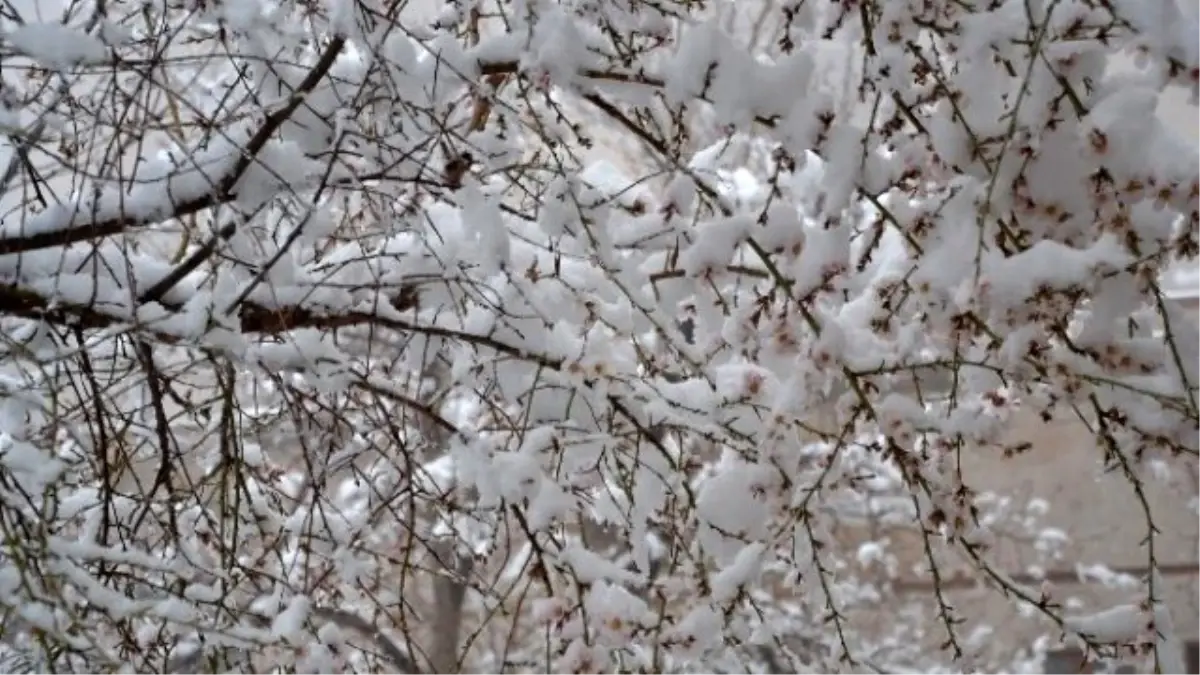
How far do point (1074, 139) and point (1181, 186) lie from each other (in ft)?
0.61

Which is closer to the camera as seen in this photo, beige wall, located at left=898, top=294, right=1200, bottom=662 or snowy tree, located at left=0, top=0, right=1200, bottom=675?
snowy tree, located at left=0, top=0, right=1200, bottom=675

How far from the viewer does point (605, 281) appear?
9.52 feet

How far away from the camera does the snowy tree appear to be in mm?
1985

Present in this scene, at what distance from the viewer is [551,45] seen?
92.1 inches

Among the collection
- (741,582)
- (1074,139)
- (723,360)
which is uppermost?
(723,360)

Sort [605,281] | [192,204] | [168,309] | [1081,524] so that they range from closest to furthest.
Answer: [192,204]
[168,309]
[605,281]
[1081,524]

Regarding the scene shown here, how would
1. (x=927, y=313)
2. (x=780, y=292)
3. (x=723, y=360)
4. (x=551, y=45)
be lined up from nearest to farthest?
(x=927, y=313)
(x=551, y=45)
(x=780, y=292)
(x=723, y=360)

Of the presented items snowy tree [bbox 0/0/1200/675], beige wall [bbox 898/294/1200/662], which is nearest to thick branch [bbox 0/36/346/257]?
snowy tree [bbox 0/0/1200/675]

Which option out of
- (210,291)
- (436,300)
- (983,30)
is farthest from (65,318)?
(983,30)

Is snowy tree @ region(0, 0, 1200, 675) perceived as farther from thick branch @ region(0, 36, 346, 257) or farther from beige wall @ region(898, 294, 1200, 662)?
beige wall @ region(898, 294, 1200, 662)

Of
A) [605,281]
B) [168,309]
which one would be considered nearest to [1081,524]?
[605,281]

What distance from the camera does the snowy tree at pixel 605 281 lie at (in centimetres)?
199

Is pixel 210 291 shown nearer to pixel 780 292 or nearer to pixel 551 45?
pixel 551 45

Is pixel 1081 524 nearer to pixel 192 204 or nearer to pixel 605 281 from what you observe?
pixel 605 281
